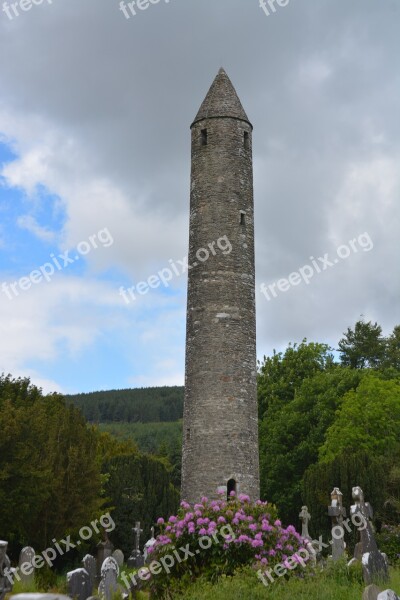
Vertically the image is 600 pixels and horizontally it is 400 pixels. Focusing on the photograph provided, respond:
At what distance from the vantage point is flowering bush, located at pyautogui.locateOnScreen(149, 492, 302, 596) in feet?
41.6

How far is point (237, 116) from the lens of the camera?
1015 inches

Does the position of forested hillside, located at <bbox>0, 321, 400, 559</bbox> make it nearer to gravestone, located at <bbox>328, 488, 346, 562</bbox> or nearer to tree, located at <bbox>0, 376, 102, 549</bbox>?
tree, located at <bbox>0, 376, 102, 549</bbox>

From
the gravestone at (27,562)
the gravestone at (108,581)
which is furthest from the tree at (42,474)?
the gravestone at (108,581)

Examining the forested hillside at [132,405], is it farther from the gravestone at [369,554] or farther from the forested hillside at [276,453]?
the gravestone at [369,554]

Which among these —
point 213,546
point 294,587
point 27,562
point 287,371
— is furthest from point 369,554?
point 287,371

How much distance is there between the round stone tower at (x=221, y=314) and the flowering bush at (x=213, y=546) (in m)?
8.56

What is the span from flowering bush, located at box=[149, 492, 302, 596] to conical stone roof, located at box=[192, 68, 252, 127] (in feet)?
52.2

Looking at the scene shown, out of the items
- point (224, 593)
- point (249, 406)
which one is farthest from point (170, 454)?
point (224, 593)

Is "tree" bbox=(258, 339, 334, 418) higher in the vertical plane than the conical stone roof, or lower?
lower

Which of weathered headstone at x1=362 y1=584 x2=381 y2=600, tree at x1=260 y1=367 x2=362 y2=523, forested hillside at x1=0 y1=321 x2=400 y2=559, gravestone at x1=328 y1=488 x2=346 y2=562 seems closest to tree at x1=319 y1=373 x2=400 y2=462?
forested hillside at x1=0 y1=321 x2=400 y2=559

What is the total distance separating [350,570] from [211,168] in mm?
15985

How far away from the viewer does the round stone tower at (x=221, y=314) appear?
22.3m

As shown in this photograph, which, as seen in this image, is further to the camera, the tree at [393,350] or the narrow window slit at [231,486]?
the tree at [393,350]

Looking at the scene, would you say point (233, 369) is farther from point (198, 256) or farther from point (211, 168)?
point (211, 168)
